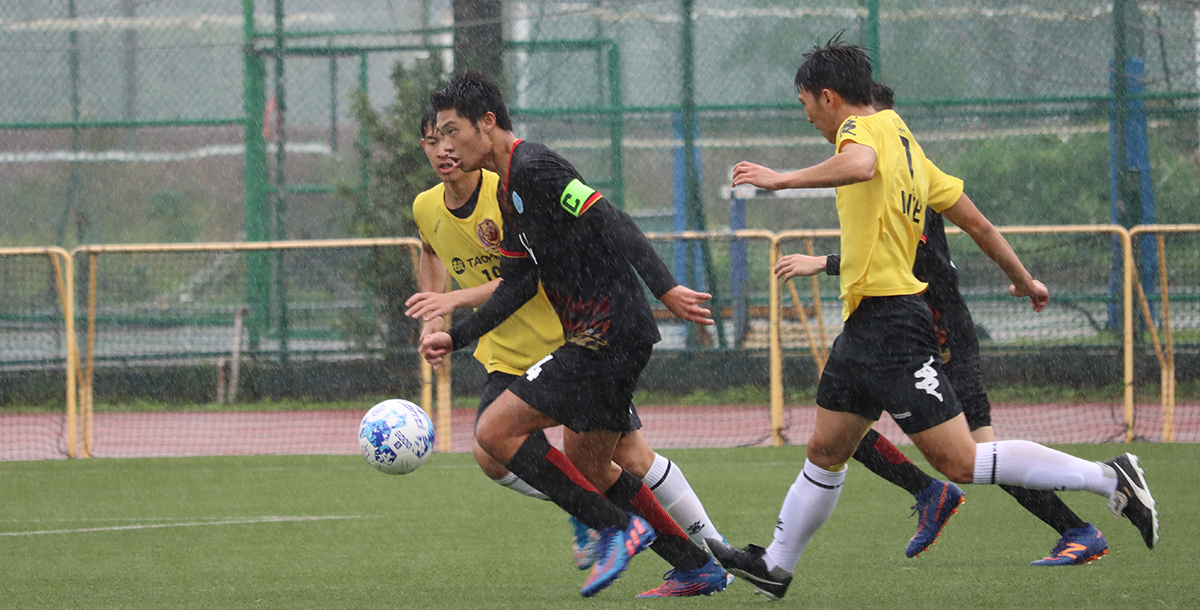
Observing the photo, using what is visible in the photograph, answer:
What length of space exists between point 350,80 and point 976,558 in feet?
31.3

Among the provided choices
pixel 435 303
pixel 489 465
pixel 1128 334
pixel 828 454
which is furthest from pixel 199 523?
pixel 1128 334

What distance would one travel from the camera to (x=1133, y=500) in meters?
4.22

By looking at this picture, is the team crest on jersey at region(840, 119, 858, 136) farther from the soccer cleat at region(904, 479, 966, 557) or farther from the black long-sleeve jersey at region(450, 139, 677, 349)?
the soccer cleat at region(904, 479, 966, 557)

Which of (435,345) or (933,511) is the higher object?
(435,345)

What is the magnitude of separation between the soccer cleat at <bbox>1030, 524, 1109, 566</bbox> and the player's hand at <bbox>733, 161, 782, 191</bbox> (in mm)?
2008

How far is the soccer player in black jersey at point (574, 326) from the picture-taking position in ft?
14.3

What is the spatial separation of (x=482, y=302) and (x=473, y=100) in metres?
0.89

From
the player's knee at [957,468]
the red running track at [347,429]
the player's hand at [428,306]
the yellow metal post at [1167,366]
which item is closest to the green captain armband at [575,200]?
the player's hand at [428,306]

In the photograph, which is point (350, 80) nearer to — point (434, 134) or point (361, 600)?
point (434, 134)

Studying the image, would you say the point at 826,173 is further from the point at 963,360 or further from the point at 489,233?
the point at 489,233

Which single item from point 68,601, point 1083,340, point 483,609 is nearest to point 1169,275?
point 1083,340

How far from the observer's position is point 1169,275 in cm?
1120

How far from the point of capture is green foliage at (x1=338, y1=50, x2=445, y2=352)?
40.4 ft

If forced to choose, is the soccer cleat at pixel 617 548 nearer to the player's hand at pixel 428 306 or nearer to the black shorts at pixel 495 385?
the black shorts at pixel 495 385
